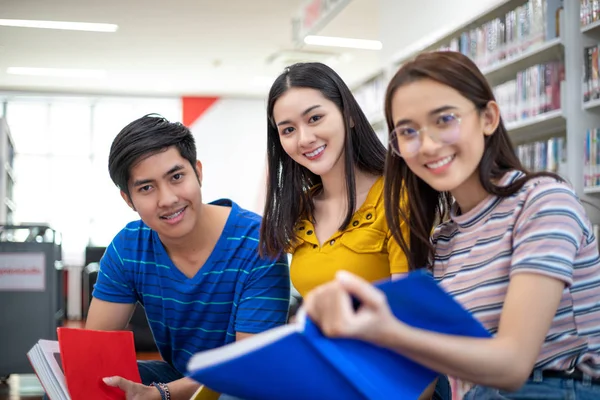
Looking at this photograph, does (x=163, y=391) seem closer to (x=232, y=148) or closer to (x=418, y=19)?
(x=418, y=19)

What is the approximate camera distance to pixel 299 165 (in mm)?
1746

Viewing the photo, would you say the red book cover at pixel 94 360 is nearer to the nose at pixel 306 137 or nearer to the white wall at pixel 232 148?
the nose at pixel 306 137

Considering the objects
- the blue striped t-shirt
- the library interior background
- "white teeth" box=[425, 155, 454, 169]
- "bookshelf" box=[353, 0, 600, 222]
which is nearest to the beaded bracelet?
the blue striped t-shirt

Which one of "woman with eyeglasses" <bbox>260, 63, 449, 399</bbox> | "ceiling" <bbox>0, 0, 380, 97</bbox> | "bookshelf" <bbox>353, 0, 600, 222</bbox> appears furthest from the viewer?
"ceiling" <bbox>0, 0, 380, 97</bbox>

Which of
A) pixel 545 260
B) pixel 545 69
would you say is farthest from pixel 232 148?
pixel 545 260

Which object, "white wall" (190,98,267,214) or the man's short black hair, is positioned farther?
"white wall" (190,98,267,214)

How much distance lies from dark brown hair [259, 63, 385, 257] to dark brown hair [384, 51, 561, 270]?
0.40 m

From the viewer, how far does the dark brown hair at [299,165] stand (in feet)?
5.45

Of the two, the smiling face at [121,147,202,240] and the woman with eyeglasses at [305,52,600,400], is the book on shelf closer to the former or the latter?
the smiling face at [121,147,202,240]

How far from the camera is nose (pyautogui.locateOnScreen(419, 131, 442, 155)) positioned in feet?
3.23

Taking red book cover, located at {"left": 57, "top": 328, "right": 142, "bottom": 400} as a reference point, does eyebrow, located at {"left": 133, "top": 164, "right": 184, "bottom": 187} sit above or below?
above

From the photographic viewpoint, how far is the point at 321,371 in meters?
0.74

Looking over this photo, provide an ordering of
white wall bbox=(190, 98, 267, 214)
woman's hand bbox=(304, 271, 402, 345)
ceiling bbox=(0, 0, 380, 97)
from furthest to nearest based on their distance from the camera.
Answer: white wall bbox=(190, 98, 267, 214) → ceiling bbox=(0, 0, 380, 97) → woman's hand bbox=(304, 271, 402, 345)

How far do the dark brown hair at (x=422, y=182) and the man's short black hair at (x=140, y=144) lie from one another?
0.72 meters
